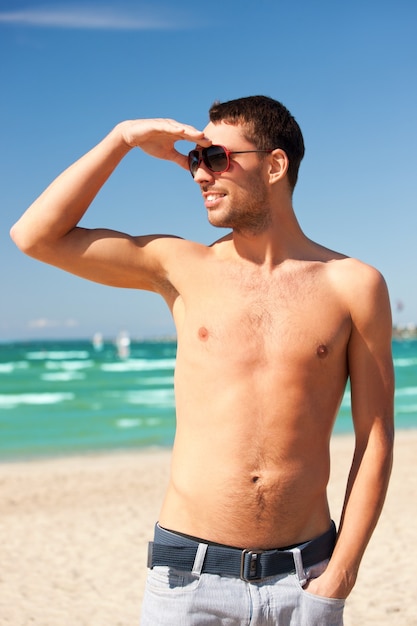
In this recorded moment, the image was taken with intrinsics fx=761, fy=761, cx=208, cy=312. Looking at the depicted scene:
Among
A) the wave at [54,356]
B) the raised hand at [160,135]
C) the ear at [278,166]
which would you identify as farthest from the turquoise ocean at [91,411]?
the wave at [54,356]

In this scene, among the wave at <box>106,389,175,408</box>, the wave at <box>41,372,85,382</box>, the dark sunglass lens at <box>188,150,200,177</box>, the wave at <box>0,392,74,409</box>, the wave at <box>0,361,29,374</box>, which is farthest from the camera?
the wave at <box>0,361,29,374</box>

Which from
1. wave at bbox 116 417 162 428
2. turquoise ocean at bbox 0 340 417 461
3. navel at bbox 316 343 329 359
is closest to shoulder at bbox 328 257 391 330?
navel at bbox 316 343 329 359

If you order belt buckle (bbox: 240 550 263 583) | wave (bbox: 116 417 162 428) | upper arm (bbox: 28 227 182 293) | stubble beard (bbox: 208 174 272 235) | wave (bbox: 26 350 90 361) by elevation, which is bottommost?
wave (bbox: 26 350 90 361)

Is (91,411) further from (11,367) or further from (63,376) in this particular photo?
(11,367)

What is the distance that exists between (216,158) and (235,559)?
1274 millimetres

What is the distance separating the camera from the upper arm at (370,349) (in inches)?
97.2

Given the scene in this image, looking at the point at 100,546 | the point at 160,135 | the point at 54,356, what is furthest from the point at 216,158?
the point at 54,356

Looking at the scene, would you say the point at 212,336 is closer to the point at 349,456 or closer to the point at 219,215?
the point at 219,215

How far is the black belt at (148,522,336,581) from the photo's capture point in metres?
2.34

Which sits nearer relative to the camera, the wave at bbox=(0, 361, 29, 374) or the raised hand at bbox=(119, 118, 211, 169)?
the raised hand at bbox=(119, 118, 211, 169)

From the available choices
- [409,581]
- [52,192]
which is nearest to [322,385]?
[52,192]

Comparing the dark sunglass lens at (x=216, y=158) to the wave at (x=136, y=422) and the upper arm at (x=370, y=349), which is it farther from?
the wave at (x=136, y=422)

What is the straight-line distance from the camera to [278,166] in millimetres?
2559

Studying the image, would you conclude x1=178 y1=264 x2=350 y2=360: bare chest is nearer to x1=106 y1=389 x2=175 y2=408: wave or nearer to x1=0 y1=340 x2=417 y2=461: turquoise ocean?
x1=0 y1=340 x2=417 y2=461: turquoise ocean
